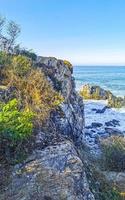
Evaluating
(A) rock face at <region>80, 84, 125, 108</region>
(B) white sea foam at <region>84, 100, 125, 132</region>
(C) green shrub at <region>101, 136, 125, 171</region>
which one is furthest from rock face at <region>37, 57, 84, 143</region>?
(A) rock face at <region>80, 84, 125, 108</region>

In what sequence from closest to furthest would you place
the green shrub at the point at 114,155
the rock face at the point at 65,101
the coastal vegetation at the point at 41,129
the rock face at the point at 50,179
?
the rock face at the point at 50,179 → the coastal vegetation at the point at 41,129 → the rock face at the point at 65,101 → the green shrub at the point at 114,155

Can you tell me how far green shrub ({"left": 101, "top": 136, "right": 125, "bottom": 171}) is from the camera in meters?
15.5

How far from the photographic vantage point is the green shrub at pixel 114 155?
1548 centimetres

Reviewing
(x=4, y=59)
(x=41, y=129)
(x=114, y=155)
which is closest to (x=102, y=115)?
(x=114, y=155)

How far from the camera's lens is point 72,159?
9164mm

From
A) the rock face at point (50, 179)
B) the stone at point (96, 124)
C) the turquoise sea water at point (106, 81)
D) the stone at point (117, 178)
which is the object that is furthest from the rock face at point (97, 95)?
the rock face at point (50, 179)

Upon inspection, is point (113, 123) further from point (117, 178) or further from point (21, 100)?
point (21, 100)

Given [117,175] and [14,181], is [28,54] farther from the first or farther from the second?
[14,181]

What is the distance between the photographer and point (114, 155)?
15570 mm

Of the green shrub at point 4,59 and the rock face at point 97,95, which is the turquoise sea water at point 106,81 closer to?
the rock face at point 97,95

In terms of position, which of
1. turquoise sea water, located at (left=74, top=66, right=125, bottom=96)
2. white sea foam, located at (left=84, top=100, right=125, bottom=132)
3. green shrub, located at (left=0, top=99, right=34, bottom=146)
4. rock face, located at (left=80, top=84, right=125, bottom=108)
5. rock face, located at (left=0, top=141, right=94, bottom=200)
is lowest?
turquoise sea water, located at (left=74, top=66, right=125, bottom=96)

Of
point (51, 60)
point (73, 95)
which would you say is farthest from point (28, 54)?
point (73, 95)

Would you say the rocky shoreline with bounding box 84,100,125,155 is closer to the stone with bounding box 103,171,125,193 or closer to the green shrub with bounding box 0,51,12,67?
the stone with bounding box 103,171,125,193

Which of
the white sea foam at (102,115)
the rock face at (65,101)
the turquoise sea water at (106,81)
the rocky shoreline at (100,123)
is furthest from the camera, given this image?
the turquoise sea water at (106,81)
